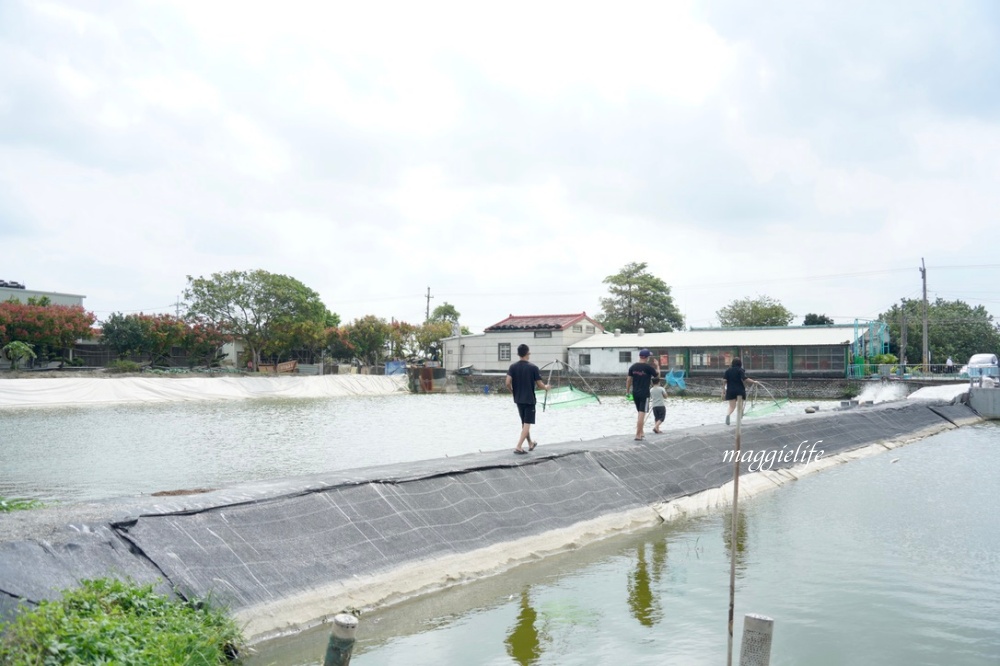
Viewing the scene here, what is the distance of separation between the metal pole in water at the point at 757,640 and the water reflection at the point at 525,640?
224 centimetres

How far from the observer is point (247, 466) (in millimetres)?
17906

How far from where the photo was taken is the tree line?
4859cm

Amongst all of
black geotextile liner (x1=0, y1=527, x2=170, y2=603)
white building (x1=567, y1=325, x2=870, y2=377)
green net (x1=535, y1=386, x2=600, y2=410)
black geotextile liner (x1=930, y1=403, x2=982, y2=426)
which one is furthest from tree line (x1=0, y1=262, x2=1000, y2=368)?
black geotextile liner (x1=0, y1=527, x2=170, y2=603)

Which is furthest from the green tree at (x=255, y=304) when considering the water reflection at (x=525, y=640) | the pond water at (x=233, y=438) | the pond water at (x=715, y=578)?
the water reflection at (x=525, y=640)

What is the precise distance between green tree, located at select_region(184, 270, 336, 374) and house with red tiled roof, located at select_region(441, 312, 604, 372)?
13.8m

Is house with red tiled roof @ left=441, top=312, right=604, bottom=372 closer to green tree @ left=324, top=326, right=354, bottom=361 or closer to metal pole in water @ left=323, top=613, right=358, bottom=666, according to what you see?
green tree @ left=324, top=326, right=354, bottom=361

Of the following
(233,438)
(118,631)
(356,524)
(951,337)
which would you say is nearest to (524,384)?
(356,524)

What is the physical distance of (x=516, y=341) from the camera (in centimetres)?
6481

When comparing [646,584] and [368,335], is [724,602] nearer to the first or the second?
[646,584]

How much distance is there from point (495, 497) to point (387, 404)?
35.5 metres

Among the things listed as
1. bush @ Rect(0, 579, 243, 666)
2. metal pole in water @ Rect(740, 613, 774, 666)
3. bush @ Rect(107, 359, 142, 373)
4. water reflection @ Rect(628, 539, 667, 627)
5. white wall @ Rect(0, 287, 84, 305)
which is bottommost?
water reflection @ Rect(628, 539, 667, 627)

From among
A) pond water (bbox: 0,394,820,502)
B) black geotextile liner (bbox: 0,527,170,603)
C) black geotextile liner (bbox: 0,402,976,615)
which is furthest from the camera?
pond water (bbox: 0,394,820,502)

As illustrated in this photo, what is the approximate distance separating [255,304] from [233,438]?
3546cm

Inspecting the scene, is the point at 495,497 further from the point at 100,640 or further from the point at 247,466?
the point at 247,466
